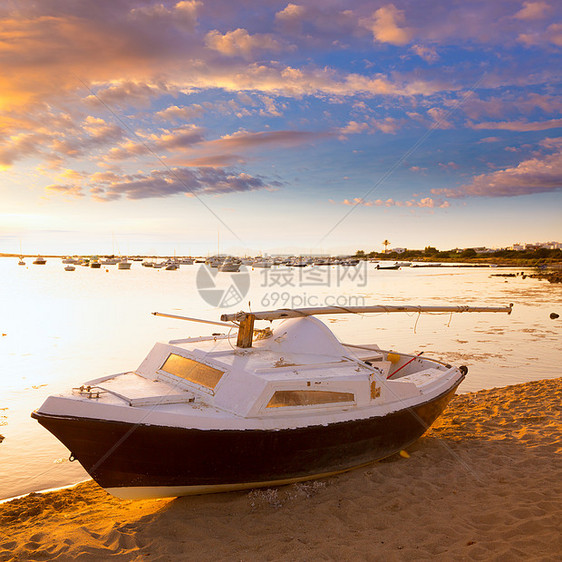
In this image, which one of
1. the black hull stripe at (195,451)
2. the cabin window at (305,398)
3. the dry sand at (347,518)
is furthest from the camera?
the cabin window at (305,398)

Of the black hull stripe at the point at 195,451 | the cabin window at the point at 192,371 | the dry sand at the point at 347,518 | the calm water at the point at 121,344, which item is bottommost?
the calm water at the point at 121,344

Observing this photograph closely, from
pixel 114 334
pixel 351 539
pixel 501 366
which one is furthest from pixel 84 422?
pixel 114 334

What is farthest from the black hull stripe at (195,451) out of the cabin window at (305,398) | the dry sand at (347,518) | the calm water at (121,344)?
the calm water at (121,344)

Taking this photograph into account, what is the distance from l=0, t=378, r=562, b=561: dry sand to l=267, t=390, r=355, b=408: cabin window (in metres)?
1.60

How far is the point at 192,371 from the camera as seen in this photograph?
7957 millimetres

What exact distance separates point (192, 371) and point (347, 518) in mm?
3727

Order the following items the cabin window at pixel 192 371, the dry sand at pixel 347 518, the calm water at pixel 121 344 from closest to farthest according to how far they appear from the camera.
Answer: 1. the dry sand at pixel 347 518
2. the cabin window at pixel 192 371
3. the calm water at pixel 121 344

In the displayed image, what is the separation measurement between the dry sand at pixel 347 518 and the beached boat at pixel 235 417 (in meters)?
0.40

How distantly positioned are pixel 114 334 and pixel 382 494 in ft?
69.8

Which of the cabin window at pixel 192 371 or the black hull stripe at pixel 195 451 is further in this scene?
the cabin window at pixel 192 371

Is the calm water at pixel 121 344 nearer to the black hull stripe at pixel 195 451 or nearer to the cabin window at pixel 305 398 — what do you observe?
the black hull stripe at pixel 195 451

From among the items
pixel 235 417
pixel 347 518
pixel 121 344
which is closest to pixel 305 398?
pixel 235 417

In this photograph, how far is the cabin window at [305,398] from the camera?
7.08m

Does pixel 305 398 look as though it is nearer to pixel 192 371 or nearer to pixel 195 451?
pixel 195 451
